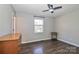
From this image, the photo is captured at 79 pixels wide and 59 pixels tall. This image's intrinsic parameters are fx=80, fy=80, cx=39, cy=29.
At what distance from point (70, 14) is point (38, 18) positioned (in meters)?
2.31

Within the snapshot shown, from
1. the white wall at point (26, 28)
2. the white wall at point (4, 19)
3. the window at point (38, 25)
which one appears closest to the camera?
the white wall at point (4, 19)

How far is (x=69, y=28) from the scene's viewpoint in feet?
17.4

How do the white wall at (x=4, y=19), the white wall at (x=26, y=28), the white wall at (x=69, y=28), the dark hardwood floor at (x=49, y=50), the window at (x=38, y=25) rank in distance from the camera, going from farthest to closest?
1. the window at (x=38, y=25)
2. the white wall at (x=26, y=28)
3. the white wall at (x=69, y=28)
4. the dark hardwood floor at (x=49, y=50)
5. the white wall at (x=4, y=19)

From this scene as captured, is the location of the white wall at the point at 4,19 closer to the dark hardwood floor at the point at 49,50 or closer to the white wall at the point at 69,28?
the dark hardwood floor at the point at 49,50

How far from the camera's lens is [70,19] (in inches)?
205

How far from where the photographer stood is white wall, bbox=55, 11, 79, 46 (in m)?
4.70

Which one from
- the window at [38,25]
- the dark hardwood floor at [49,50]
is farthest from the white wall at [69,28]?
the window at [38,25]

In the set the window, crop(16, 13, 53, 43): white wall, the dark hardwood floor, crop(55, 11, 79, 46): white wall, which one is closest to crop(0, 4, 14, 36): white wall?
the dark hardwood floor

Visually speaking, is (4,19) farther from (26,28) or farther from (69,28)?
(69,28)

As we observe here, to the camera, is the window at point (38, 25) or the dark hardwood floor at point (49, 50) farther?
the window at point (38, 25)

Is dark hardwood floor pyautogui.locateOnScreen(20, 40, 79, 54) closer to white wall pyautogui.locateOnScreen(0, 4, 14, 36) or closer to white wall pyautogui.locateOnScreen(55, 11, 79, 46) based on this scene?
white wall pyautogui.locateOnScreen(55, 11, 79, 46)

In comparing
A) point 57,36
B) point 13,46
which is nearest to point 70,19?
point 57,36

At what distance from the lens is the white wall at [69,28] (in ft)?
15.4
